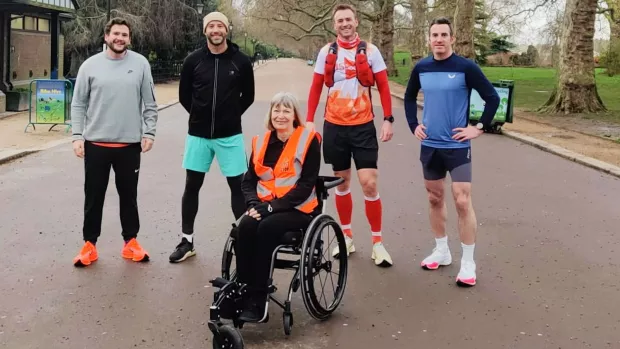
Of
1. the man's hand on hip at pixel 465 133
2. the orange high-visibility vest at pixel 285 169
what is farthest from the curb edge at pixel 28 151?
the man's hand on hip at pixel 465 133

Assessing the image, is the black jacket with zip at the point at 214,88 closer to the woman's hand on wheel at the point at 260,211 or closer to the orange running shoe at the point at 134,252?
the orange running shoe at the point at 134,252

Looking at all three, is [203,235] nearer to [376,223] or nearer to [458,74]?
[376,223]

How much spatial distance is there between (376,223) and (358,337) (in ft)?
5.50

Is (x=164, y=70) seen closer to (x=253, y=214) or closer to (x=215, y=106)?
(x=215, y=106)

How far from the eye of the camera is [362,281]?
5.30m

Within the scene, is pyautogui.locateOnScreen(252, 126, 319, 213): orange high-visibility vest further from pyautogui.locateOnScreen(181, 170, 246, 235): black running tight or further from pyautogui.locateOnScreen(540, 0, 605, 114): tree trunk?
pyautogui.locateOnScreen(540, 0, 605, 114): tree trunk

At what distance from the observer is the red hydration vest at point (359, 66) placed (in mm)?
5410

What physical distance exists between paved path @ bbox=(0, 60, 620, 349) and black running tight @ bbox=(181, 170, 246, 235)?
1.10ft

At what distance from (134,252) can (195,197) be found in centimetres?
66

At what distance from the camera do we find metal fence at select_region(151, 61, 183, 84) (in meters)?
39.6

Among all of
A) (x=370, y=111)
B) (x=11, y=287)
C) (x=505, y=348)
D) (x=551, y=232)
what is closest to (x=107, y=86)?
(x=11, y=287)

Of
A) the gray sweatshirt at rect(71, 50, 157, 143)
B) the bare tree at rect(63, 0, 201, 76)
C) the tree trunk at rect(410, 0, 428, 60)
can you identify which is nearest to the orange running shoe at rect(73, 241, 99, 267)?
the gray sweatshirt at rect(71, 50, 157, 143)

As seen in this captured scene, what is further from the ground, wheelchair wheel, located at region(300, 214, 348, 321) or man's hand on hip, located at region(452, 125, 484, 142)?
man's hand on hip, located at region(452, 125, 484, 142)

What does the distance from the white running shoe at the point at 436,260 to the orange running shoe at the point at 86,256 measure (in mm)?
2631
